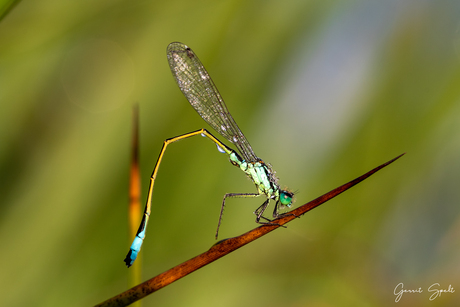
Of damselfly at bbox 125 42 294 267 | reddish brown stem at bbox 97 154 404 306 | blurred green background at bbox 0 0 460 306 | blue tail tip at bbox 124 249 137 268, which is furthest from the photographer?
damselfly at bbox 125 42 294 267

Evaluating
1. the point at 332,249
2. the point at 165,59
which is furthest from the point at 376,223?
the point at 165,59

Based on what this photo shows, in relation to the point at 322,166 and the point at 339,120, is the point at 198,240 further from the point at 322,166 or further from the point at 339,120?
the point at 339,120

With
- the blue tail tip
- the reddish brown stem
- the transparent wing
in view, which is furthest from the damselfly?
the reddish brown stem

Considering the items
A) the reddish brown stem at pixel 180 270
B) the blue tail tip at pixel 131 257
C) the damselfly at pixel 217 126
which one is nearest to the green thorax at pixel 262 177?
the damselfly at pixel 217 126

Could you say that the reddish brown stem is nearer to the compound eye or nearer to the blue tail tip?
the blue tail tip

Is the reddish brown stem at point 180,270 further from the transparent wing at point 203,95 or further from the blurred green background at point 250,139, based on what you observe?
the transparent wing at point 203,95

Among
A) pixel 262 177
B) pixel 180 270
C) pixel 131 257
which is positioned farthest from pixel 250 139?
pixel 180 270

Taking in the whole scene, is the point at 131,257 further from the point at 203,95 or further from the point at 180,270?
the point at 203,95
